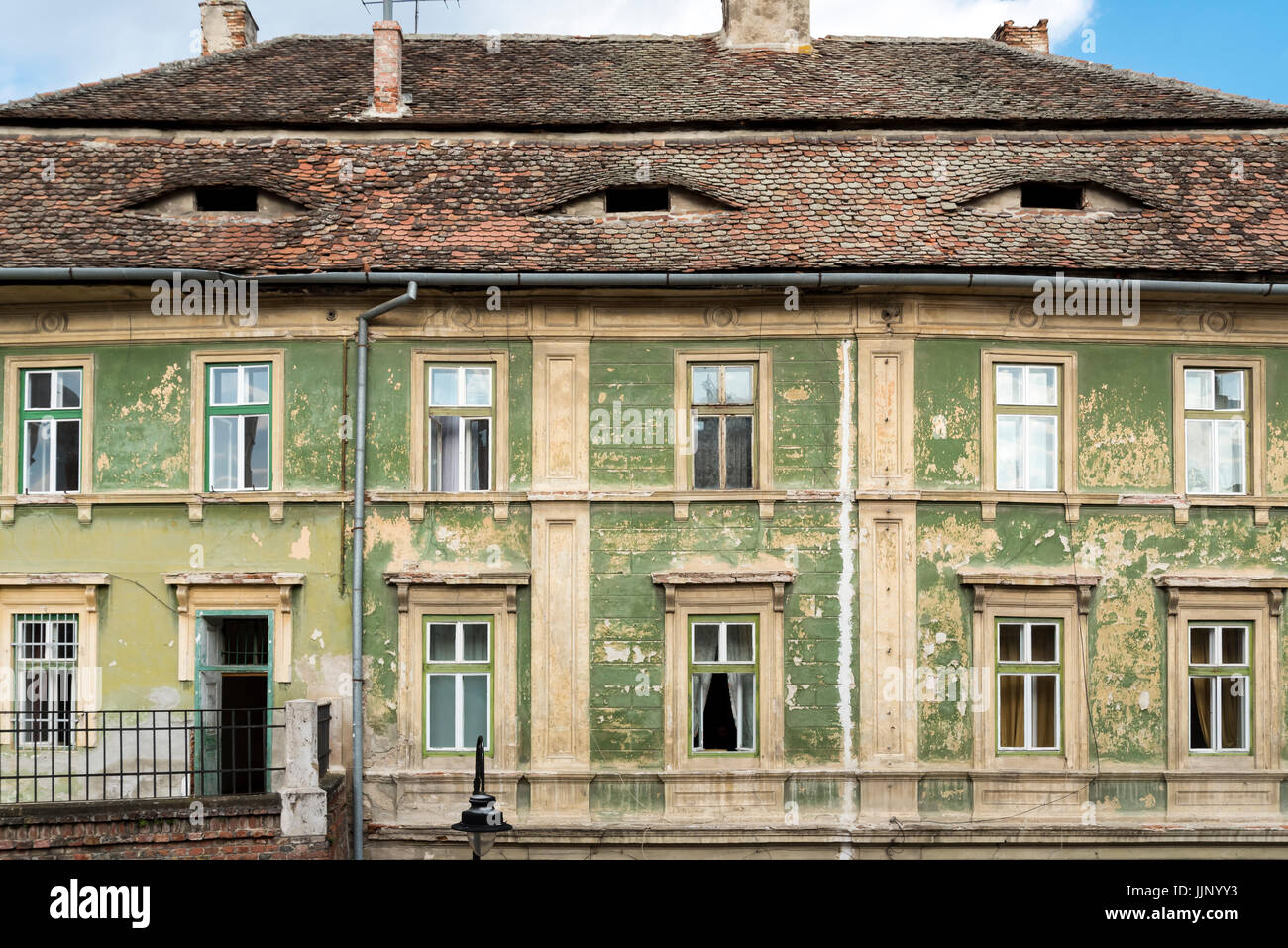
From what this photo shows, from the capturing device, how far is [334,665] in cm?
1352

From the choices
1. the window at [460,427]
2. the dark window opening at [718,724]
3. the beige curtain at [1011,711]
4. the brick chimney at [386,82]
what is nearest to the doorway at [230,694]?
the window at [460,427]

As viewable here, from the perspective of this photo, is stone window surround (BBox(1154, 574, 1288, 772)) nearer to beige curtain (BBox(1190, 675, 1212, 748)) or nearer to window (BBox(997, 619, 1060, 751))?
beige curtain (BBox(1190, 675, 1212, 748))

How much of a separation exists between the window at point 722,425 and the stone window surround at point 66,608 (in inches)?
265

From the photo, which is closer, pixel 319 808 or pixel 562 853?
pixel 319 808

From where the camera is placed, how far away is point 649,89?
1659 centimetres

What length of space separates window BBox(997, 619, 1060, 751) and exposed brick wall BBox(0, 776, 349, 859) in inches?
288

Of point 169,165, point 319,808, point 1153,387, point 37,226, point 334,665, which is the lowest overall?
point 319,808

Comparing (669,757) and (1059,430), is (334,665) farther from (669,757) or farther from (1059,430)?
(1059,430)

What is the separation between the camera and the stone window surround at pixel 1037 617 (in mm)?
13383

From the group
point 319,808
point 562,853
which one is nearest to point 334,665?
point 319,808

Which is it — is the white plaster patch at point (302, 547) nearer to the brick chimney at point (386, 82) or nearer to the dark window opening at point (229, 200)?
the dark window opening at point (229, 200)
